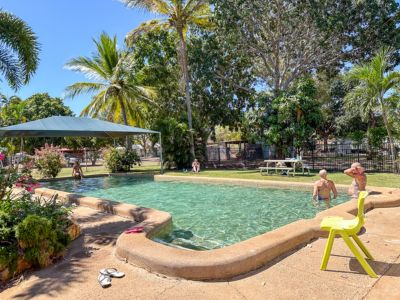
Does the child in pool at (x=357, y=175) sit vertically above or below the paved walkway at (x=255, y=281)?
above

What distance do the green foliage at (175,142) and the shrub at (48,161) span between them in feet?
20.6

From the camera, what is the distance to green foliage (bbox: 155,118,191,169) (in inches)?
766

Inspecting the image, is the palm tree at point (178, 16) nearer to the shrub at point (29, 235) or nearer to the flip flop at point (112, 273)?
the shrub at point (29, 235)

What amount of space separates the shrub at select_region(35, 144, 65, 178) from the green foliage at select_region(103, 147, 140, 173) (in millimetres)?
2968

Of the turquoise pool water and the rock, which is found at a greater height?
the rock

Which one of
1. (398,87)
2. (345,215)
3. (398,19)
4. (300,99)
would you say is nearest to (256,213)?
(345,215)

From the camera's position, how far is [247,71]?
23.0 m

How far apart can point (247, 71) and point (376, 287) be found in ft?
69.4

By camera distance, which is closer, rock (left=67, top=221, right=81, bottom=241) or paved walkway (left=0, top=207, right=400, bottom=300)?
paved walkway (left=0, top=207, right=400, bottom=300)

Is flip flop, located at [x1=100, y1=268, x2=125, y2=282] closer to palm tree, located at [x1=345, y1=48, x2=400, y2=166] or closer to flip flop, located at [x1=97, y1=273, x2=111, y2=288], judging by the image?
flip flop, located at [x1=97, y1=273, x2=111, y2=288]

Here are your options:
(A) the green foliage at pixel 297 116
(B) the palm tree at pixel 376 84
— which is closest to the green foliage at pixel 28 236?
(B) the palm tree at pixel 376 84

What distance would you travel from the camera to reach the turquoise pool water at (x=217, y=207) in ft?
21.5

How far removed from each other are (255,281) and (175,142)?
642 inches

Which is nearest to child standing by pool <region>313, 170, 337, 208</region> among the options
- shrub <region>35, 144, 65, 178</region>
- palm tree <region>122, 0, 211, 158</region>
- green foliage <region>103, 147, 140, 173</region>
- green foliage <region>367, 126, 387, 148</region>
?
green foliage <region>367, 126, 387, 148</region>
